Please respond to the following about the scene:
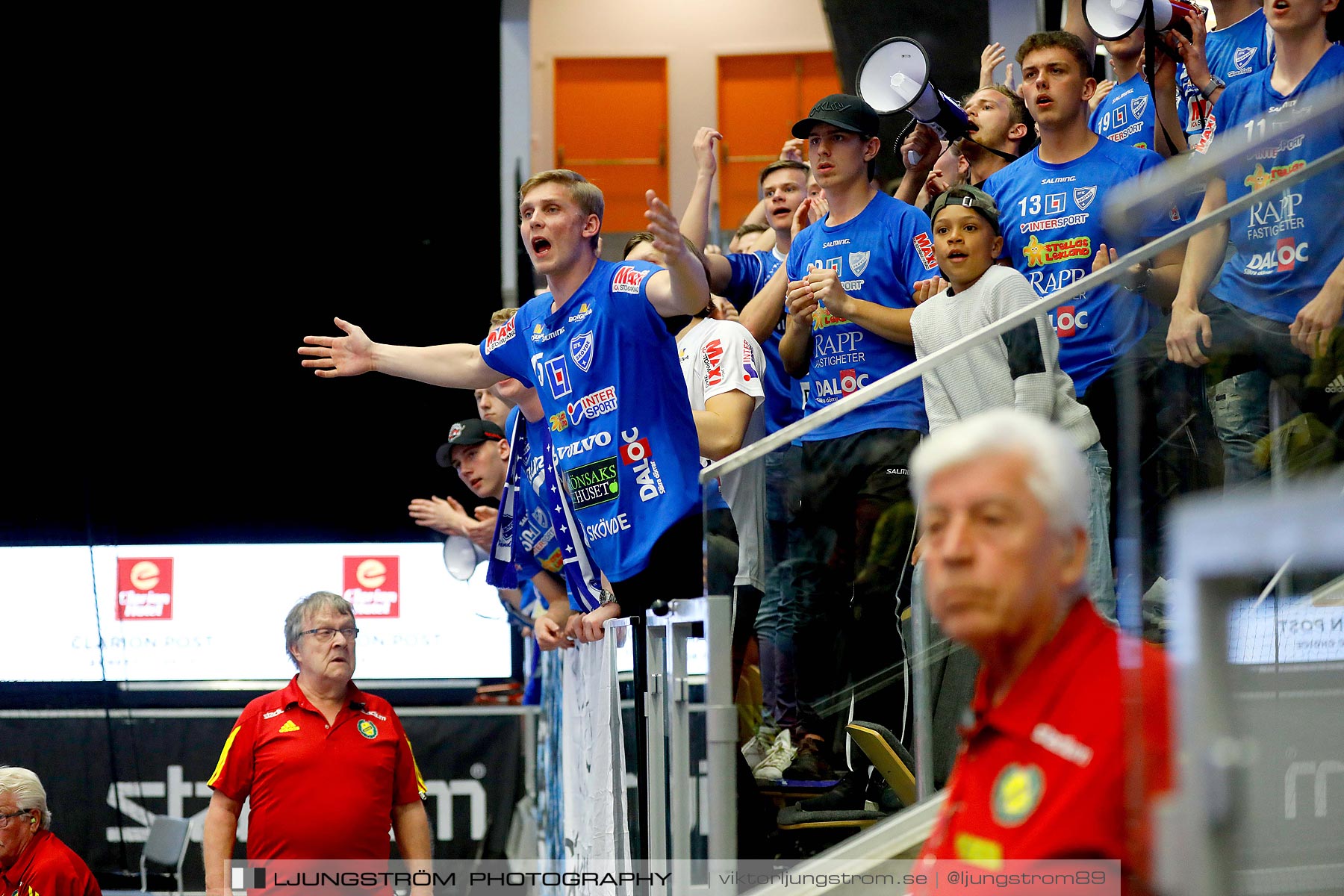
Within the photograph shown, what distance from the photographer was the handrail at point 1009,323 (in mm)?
1743

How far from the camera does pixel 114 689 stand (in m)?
8.00

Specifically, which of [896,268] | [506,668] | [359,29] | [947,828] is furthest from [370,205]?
[947,828]

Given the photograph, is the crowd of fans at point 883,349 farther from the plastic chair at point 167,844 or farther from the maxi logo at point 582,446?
the plastic chair at point 167,844

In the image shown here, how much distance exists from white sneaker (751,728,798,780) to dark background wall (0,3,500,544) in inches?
245

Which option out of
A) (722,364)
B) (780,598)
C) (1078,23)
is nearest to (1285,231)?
(780,598)

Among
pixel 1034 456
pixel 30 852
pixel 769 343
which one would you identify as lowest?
pixel 30 852

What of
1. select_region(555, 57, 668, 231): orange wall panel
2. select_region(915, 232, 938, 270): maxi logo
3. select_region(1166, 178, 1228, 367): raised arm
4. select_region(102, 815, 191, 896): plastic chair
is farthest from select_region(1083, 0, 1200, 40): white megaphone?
select_region(555, 57, 668, 231): orange wall panel

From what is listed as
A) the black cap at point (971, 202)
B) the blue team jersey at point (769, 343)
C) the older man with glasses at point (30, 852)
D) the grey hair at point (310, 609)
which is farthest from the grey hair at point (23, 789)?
the black cap at point (971, 202)

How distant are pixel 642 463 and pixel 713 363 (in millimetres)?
521

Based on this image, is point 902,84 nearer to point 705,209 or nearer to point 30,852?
point 705,209

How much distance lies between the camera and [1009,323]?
8.10 feet

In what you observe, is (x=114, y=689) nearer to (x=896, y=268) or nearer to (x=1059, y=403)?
(x=896, y=268)

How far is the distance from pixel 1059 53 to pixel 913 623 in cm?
181

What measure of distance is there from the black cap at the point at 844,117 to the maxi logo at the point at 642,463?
0.97 meters
